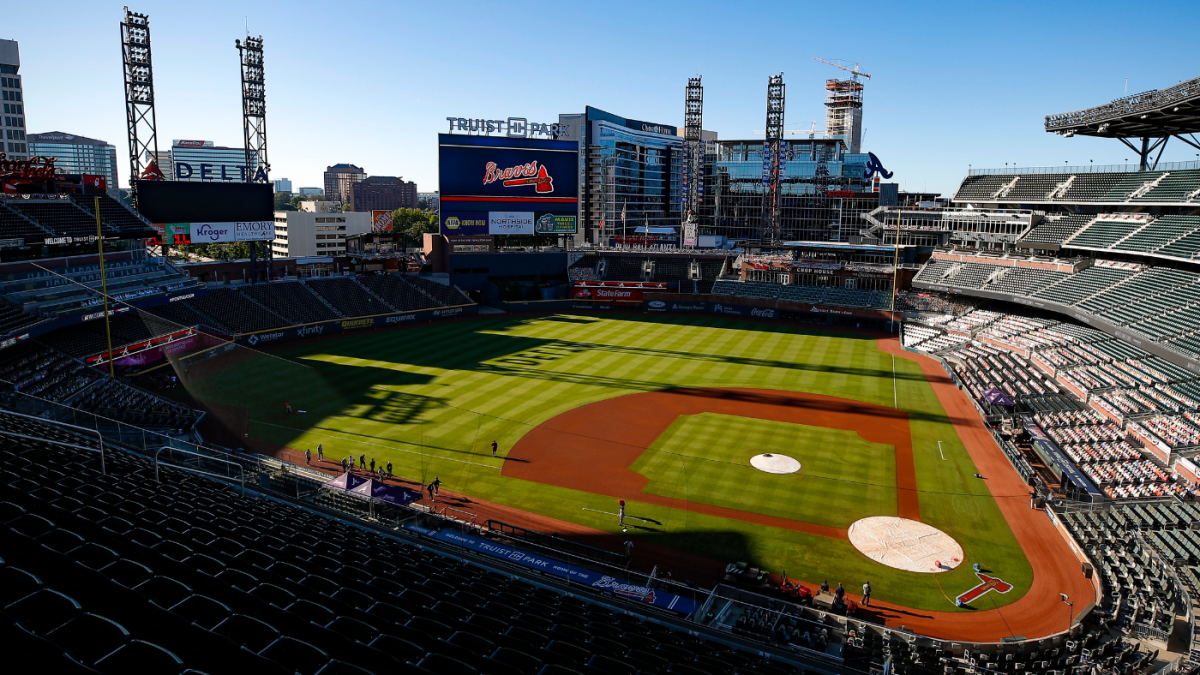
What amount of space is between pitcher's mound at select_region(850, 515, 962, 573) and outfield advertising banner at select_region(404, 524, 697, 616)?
25.8ft

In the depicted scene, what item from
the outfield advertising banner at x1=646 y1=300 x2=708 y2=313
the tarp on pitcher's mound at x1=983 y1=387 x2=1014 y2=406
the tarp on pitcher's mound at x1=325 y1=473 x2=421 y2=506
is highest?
the outfield advertising banner at x1=646 y1=300 x2=708 y2=313

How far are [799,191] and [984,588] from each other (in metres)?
85.4

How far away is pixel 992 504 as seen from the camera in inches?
1004

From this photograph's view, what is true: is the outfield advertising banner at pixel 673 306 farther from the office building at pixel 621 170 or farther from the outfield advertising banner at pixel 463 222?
the office building at pixel 621 170

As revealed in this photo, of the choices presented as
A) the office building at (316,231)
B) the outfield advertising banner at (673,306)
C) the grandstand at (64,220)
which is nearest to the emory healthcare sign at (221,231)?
the grandstand at (64,220)

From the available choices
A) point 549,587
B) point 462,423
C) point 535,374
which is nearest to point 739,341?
point 535,374

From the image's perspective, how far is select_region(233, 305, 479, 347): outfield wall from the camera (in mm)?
50312

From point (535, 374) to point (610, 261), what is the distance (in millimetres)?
36676

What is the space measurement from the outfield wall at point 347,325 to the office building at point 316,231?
160 feet

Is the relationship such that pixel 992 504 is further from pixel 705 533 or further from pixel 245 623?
pixel 245 623

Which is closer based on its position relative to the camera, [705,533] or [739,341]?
[705,533]

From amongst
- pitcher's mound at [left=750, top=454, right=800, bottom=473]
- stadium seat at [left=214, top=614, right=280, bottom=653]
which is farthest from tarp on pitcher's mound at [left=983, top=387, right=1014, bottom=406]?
stadium seat at [left=214, top=614, right=280, bottom=653]

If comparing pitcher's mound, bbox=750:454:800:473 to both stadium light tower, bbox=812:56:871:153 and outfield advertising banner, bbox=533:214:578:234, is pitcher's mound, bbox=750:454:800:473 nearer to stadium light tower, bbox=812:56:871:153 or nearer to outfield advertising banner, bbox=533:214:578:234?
outfield advertising banner, bbox=533:214:578:234

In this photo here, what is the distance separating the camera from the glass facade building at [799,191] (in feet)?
306
